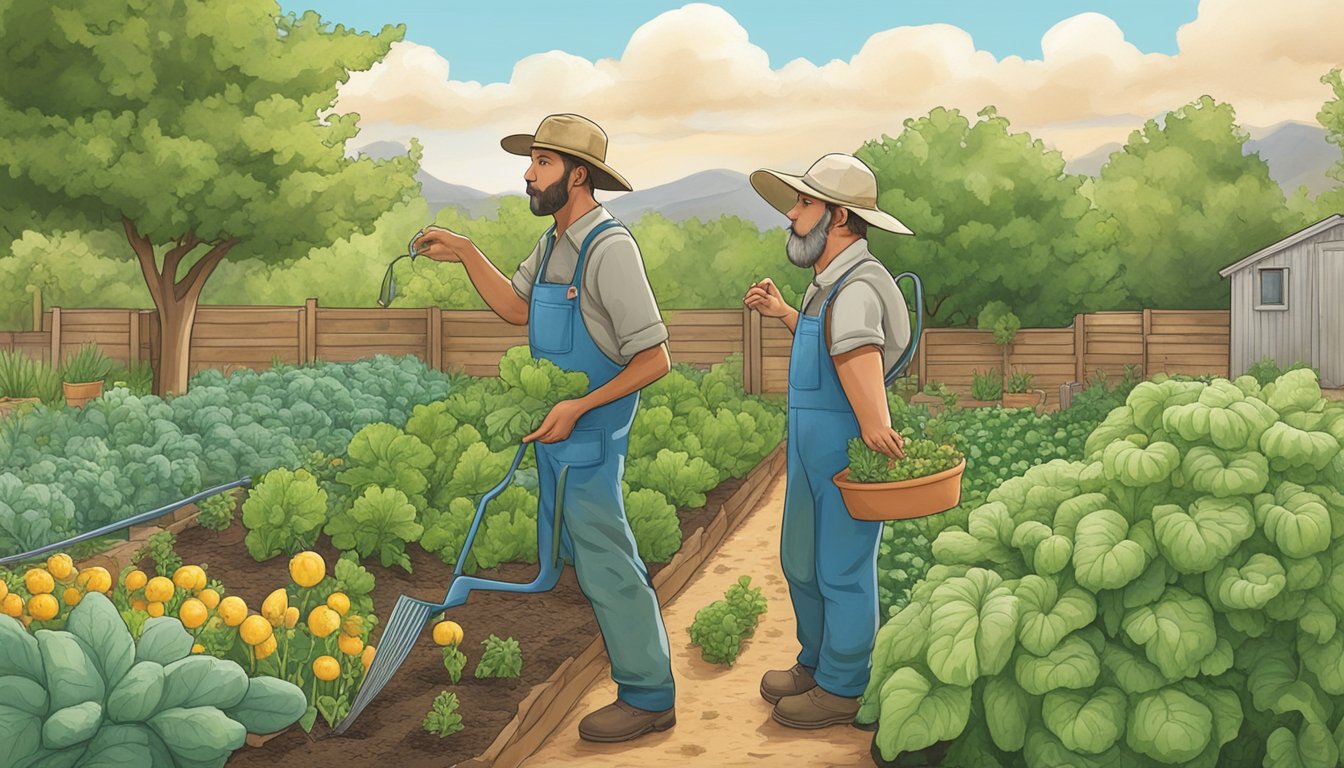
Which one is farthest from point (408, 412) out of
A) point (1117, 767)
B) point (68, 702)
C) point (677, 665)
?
point (1117, 767)

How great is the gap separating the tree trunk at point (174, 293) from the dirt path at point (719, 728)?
11069mm

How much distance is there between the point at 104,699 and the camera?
120 inches

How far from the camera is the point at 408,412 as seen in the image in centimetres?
842

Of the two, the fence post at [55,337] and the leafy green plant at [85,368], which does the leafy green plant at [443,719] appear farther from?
the fence post at [55,337]

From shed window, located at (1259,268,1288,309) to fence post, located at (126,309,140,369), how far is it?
54.5 feet

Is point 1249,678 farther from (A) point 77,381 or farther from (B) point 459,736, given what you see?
(A) point 77,381

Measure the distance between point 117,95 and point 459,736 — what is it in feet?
41.6

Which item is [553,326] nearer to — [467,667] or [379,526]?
[467,667]

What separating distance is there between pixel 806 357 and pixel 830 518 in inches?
22.1

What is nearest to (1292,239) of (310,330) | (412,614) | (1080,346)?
(1080,346)

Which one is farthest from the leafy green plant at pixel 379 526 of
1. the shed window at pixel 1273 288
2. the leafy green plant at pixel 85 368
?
the shed window at pixel 1273 288

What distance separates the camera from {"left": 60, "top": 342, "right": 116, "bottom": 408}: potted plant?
1462cm

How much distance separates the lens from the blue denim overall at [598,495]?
4.14 metres

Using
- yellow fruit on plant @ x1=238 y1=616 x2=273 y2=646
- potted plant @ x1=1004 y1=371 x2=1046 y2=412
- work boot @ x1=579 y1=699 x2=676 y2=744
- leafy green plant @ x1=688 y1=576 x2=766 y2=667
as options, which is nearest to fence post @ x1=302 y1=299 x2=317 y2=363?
potted plant @ x1=1004 y1=371 x2=1046 y2=412
